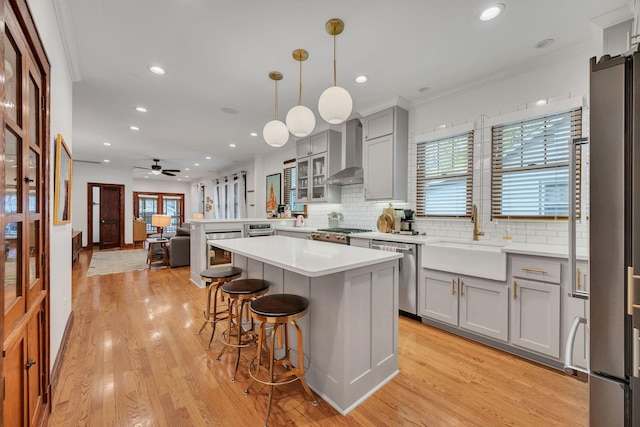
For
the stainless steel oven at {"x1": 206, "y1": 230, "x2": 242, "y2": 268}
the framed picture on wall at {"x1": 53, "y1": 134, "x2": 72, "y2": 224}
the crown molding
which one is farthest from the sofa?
the crown molding

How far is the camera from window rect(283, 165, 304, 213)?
19.6 feet

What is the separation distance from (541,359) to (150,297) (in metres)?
4.59

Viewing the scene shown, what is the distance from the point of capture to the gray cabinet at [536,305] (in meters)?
2.12

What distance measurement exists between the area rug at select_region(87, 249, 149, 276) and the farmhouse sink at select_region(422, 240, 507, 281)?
5.86m

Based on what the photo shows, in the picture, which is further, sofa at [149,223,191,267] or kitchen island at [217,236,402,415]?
sofa at [149,223,191,267]

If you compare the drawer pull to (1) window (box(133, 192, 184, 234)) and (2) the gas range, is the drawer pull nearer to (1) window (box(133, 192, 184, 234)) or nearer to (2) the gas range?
(2) the gas range

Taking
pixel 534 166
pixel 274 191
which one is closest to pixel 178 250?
pixel 274 191

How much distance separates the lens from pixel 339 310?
169 centimetres

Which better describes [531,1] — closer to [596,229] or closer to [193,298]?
[596,229]

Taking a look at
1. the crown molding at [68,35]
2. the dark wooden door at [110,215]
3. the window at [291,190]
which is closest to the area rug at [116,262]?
the dark wooden door at [110,215]

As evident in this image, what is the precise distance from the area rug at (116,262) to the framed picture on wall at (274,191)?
10.0ft

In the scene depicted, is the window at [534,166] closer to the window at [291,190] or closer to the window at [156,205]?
the window at [291,190]

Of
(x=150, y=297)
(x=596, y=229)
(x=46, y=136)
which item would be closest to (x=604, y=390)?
(x=596, y=229)

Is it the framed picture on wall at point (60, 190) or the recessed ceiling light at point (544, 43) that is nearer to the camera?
the framed picture on wall at point (60, 190)
